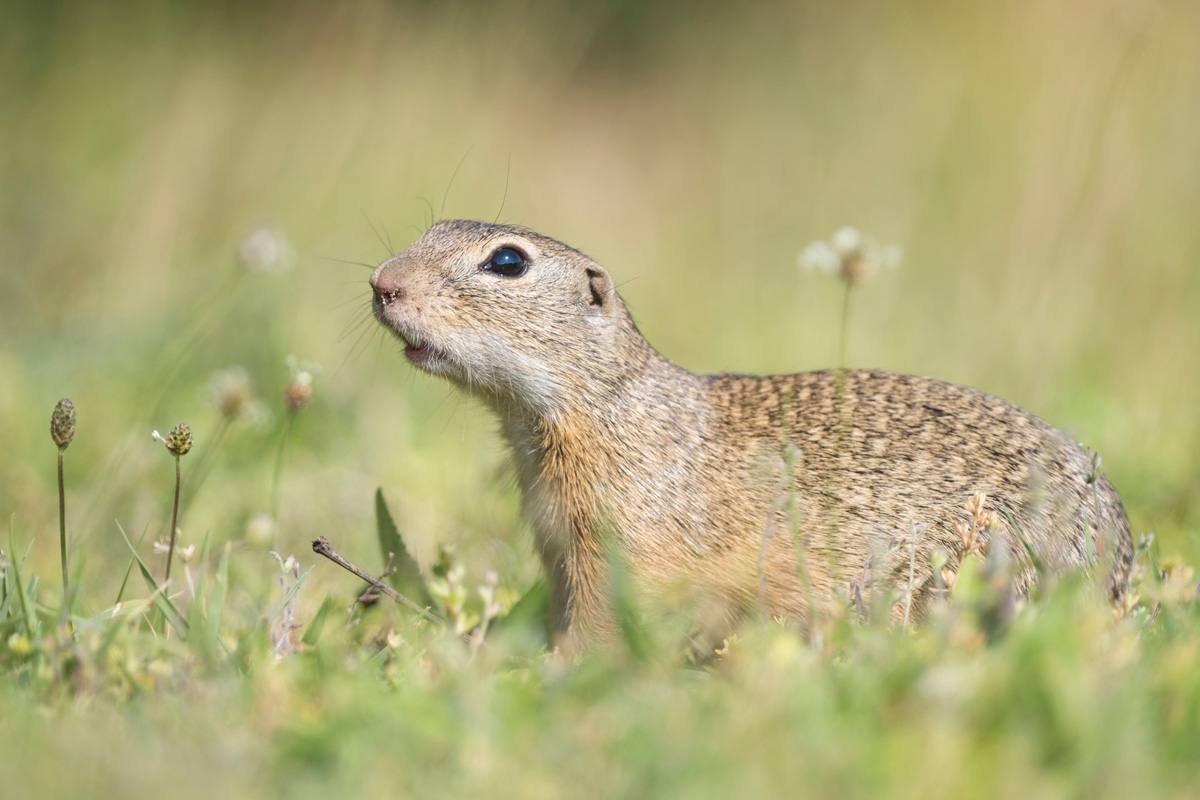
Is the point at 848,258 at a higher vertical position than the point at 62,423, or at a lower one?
higher

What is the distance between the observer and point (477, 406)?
4.15 m

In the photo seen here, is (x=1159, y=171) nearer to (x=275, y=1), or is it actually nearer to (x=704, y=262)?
(x=704, y=262)

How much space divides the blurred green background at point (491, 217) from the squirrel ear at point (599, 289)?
2.29ft

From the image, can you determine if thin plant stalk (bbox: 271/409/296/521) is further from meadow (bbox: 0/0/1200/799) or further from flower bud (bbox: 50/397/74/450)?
flower bud (bbox: 50/397/74/450)

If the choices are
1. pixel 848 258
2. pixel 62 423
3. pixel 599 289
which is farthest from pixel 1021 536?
pixel 62 423

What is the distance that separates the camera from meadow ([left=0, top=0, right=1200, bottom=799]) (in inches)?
78.7

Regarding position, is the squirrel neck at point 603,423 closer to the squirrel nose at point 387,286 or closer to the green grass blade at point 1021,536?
the squirrel nose at point 387,286

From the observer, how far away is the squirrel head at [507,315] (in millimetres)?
3551

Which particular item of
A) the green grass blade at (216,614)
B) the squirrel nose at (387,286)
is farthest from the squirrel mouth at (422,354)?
the green grass blade at (216,614)

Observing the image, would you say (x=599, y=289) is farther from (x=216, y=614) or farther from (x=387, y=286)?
(x=216, y=614)

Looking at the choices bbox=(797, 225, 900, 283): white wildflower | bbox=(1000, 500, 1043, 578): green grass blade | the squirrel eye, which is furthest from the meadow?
bbox=(797, 225, 900, 283): white wildflower

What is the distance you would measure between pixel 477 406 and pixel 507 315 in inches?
22.2

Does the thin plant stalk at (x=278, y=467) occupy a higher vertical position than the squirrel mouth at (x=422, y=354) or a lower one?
lower

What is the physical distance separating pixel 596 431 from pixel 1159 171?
20.1ft
